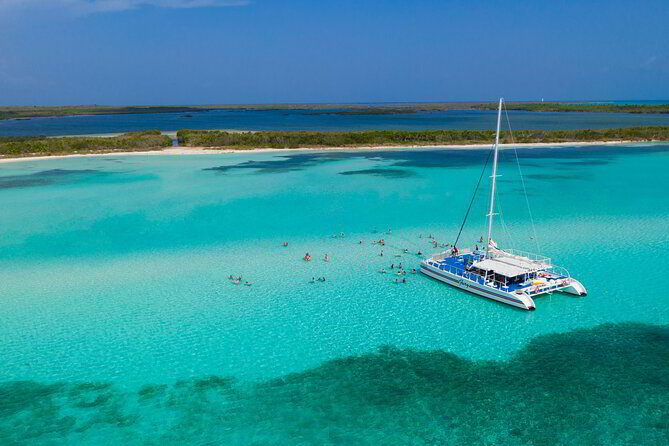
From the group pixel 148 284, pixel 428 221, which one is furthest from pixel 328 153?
pixel 148 284

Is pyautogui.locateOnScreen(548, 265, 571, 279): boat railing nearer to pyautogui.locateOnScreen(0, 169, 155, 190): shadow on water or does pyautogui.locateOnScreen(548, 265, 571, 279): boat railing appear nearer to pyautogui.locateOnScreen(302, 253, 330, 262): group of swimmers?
pyautogui.locateOnScreen(302, 253, 330, 262): group of swimmers

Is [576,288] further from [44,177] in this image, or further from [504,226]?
[44,177]

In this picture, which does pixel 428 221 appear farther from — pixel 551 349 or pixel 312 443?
pixel 312 443

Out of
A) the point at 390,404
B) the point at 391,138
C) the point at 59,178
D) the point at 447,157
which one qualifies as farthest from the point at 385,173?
the point at 390,404

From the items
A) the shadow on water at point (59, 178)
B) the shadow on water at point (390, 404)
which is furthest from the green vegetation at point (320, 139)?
the shadow on water at point (390, 404)

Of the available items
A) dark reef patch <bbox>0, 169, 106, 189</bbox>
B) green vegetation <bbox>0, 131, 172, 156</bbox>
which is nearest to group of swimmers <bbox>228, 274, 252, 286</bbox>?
dark reef patch <bbox>0, 169, 106, 189</bbox>

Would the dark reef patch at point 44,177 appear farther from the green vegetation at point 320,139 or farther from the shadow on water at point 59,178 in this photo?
the green vegetation at point 320,139

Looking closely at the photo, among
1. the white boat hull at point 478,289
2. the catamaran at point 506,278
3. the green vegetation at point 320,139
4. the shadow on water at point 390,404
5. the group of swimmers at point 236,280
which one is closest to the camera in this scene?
the shadow on water at point 390,404
